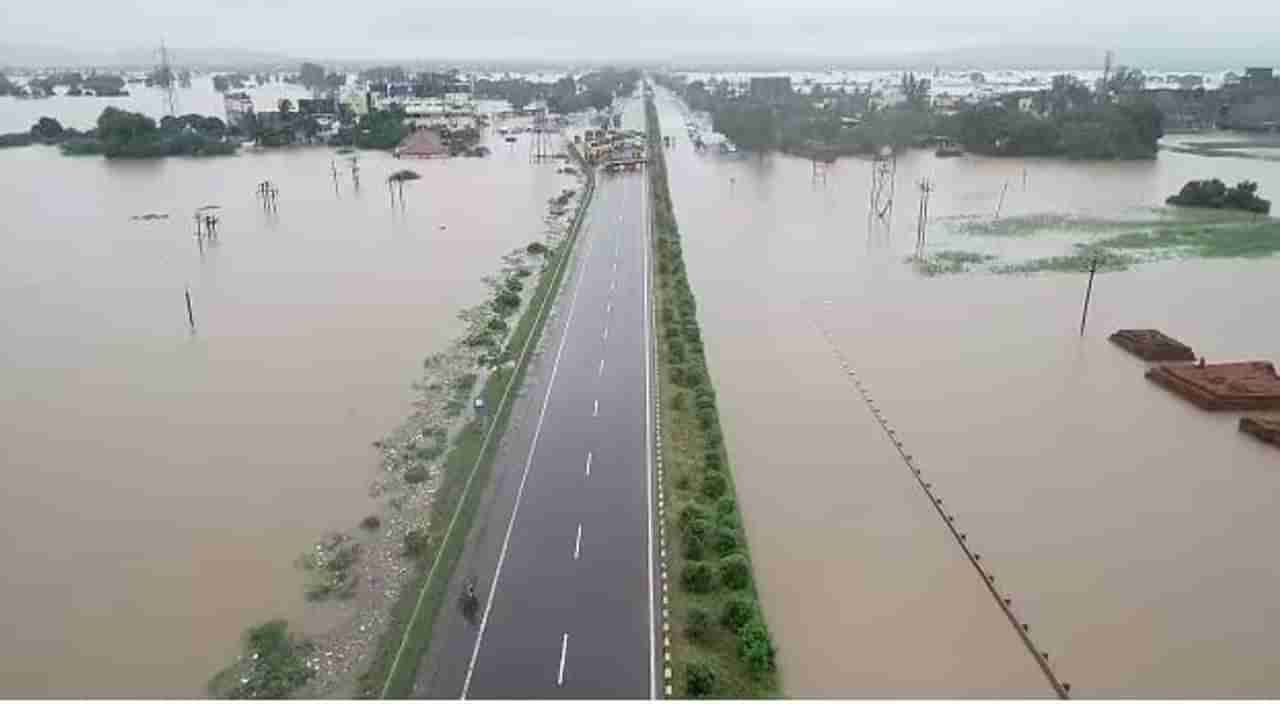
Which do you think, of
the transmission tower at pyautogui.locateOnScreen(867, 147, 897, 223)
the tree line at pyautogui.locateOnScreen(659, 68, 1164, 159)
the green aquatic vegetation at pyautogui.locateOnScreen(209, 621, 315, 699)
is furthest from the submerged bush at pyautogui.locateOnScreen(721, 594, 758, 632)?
the tree line at pyautogui.locateOnScreen(659, 68, 1164, 159)

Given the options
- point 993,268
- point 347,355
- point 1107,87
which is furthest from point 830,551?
point 1107,87

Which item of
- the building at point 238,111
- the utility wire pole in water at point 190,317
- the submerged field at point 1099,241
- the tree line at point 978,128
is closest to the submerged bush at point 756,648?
the utility wire pole in water at point 190,317

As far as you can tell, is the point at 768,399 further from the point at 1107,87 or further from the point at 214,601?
the point at 1107,87

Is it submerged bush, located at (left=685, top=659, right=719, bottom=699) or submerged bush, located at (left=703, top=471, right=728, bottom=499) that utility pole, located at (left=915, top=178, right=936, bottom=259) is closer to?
submerged bush, located at (left=703, top=471, right=728, bottom=499)

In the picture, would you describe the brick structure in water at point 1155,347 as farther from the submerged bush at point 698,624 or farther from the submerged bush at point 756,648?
the submerged bush at point 698,624

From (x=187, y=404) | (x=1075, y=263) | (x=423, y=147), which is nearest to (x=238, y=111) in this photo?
(x=423, y=147)

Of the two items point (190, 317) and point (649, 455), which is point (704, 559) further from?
point (190, 317)
